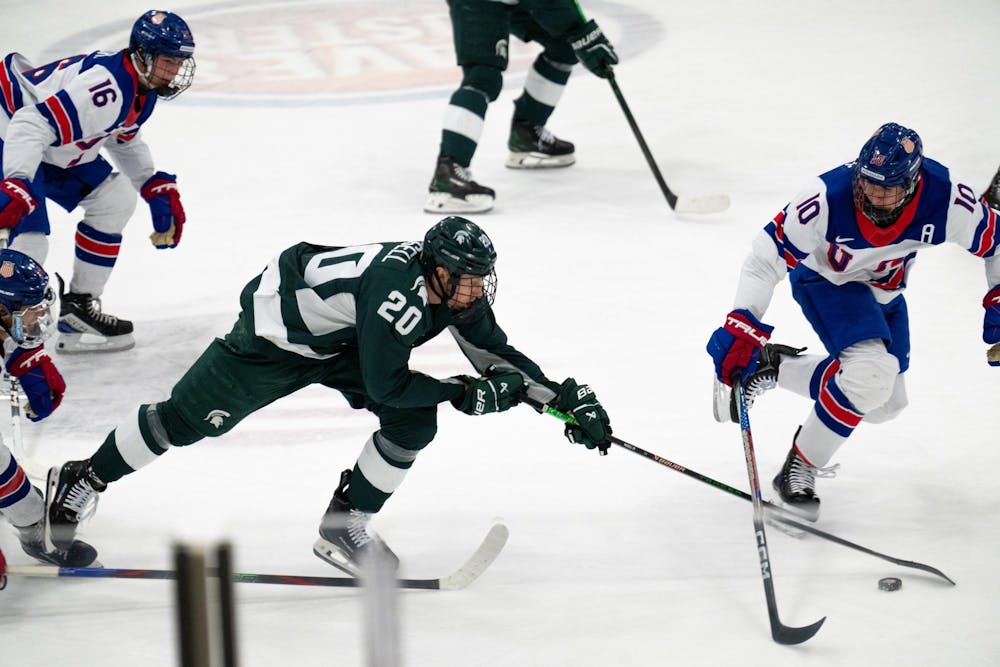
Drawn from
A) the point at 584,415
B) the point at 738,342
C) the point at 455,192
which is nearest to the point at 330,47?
the point at 455,192

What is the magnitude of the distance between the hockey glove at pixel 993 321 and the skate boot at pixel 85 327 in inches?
103

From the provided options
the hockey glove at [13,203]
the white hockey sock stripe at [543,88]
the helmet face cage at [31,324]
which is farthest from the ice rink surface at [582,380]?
the hockey glove at [13,203]

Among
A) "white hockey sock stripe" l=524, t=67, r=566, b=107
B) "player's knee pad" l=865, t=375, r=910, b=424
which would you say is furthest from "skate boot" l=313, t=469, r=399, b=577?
"white hockey sock stripe" l=524, t=67, r=566, b=107

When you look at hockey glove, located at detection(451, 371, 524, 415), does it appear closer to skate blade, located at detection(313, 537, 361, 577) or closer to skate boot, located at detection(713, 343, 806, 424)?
skate blade, located at detection(313, 537, 361, 577)

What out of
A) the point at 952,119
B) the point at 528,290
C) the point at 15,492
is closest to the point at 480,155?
the point at 528,290

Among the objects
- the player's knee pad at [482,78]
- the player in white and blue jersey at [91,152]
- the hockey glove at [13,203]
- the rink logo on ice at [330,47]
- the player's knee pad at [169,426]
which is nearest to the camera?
the player's knee pad at [169,426]

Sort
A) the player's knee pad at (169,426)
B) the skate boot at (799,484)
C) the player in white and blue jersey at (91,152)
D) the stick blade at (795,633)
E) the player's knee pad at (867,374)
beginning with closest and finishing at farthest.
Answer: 1. the stick blade at (795,633)
2. the player's knee pad at (169,426)
3. the player's knee pad at (867,374)
4. the skate boot at (799,484)
5. the player in white and blue jersey at (91,152)

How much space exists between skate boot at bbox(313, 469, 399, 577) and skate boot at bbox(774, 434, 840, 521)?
97 centimetres

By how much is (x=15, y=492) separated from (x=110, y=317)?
4.72 feet

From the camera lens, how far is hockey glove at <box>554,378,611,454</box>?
273cm

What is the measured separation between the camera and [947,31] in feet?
24.1

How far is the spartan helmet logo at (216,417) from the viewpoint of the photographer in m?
2.71

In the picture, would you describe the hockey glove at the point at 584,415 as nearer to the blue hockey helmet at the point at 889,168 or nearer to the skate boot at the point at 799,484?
the skate boot at the point at 799,484

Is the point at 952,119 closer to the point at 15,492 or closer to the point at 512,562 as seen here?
the point at 512,562
